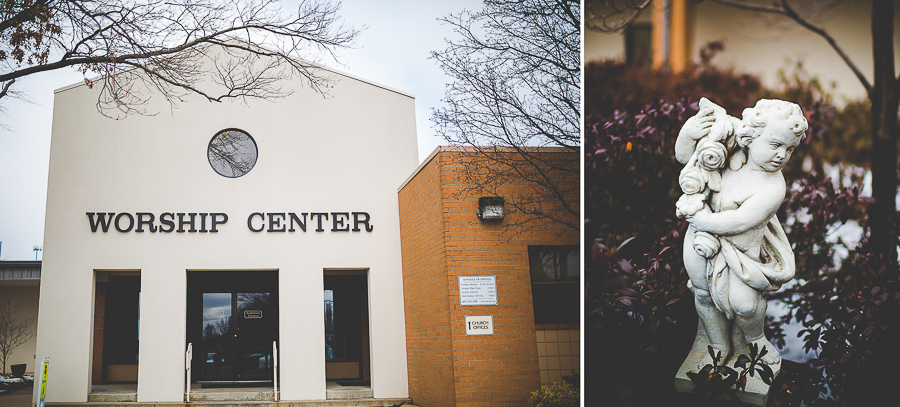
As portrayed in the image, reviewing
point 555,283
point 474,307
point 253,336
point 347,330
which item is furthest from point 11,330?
point 555,283

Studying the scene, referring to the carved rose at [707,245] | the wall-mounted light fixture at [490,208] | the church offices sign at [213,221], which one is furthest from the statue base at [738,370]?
the church offices sign at [213,221]

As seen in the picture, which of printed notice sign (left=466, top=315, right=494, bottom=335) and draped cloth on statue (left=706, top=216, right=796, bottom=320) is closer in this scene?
draped cloth on statue (left=706, top=216, right=796, bottom=320)

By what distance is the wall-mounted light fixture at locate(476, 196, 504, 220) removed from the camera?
22.8ft

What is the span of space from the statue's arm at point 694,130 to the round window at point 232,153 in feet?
24.7

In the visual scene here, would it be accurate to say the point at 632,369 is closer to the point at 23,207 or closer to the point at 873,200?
the point at 873,200

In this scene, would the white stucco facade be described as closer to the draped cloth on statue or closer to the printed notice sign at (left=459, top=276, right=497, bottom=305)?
the printed notice sign at (left=459, top=276, right=497, bottom=305)

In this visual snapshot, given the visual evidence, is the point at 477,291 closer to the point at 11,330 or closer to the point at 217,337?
the point at 217,337

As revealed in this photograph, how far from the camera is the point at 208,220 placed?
29.6 ft

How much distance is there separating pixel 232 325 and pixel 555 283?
666cm

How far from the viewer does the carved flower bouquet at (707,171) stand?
279 cm

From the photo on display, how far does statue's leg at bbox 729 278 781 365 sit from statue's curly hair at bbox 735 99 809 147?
0.69 metres

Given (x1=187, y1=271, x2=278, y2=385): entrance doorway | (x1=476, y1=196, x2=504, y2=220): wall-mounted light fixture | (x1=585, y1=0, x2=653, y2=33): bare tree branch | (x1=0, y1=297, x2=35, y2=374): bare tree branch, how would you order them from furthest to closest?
(x1=0, y1=297, x2=35, y2=374): bare tree branch < (x1=187, y1=271, x2=278, y2=385): entrance doorway < (x1=476, y1=196, x2=504, y2=220): wall-mounted light fixture < (x1=585, y1=0, x2=653, y2=33): bare tree branch

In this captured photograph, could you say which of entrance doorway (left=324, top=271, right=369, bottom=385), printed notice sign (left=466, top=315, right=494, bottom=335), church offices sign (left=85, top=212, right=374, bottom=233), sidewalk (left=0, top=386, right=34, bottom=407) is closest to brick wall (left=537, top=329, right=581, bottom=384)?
printed notice sign (left=466, top=315, right=494, bottom=335)

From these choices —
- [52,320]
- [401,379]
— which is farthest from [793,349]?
[52,320]
